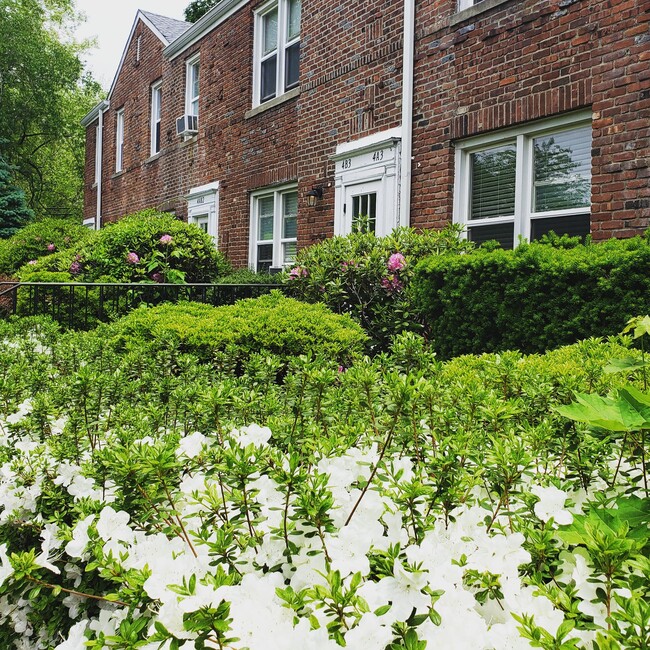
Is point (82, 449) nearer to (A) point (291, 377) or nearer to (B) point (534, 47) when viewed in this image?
(A) point (291, 377)

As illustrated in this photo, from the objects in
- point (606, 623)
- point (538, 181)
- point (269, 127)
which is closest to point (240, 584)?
point (606, 623)

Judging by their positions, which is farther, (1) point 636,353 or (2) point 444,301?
(2) point 444,301

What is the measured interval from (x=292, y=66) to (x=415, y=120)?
4425 millimetres

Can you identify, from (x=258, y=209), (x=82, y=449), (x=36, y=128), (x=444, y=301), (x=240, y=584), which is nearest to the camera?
(x=240, y=584)

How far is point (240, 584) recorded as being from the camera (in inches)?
50.4

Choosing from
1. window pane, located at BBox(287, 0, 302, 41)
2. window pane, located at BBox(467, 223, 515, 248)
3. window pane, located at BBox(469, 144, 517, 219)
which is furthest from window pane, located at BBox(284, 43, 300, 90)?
window pane, located at BBox(467, 223, 515, 248)

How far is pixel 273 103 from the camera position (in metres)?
12.2

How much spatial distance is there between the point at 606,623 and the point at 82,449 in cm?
174

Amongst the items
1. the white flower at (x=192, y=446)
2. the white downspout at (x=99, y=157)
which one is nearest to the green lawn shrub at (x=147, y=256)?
the white downspout at (x=99, y=157)

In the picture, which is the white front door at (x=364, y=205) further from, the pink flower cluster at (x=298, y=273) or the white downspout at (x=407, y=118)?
the pink flower cluster at (x=298, y=273)

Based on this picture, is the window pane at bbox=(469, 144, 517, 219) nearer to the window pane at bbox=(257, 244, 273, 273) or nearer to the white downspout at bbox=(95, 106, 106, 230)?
the window pane at bbox=(257, 244, 273, 273)

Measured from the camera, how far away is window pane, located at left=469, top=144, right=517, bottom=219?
25.4 feet

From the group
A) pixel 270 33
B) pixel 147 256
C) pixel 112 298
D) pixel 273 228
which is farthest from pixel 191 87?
pixel 112 298

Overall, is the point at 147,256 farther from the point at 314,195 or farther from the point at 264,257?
the point at 314,195
